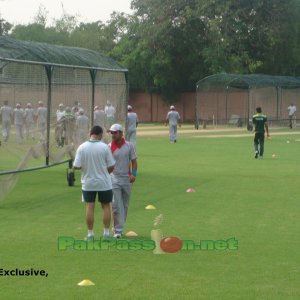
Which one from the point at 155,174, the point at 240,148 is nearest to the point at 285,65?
the point at 240,148

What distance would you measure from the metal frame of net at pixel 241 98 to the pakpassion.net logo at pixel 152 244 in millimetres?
41639

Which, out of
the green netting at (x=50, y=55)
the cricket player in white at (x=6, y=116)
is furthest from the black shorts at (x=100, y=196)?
the green netting at (x=50, y=55)

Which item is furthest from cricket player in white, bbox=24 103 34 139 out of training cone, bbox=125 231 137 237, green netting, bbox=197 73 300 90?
green netting, bbox=197 73 300 90

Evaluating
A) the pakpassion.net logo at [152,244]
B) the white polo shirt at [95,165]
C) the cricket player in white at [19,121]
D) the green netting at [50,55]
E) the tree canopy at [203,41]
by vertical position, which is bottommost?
the pakpassion.net logo at [152,244]

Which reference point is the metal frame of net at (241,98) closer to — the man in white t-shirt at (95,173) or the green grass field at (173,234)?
the green grass field at (173,234)

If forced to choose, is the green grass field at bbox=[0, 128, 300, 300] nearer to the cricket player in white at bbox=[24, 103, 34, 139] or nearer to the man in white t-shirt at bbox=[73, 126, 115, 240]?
the man in white t-shirt at bbox=[73, 126, 115, 240]

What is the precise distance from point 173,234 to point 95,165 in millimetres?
1763

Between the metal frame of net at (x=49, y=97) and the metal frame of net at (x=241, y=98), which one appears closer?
the metal frame of net at (x=49, y=97)

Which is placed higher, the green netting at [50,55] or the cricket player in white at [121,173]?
the green netting at [50,55]

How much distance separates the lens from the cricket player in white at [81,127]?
22.0 metres

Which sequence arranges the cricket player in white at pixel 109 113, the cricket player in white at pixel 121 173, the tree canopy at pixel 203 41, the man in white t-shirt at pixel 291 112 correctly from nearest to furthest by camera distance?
1. the cricket player in white at pixel 121 173
2. the cricket player in white at pixel 109 113
3. the man in white t-shirt at pixel 291 112
4. the tree canopy at pixel 203 41

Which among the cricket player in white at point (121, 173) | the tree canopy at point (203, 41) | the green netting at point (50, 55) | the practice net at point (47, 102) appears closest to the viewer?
the cricket player in white at point (121, 173)

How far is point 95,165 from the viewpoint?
1241 cm

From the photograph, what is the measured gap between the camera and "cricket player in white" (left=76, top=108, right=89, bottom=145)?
22022 mm
